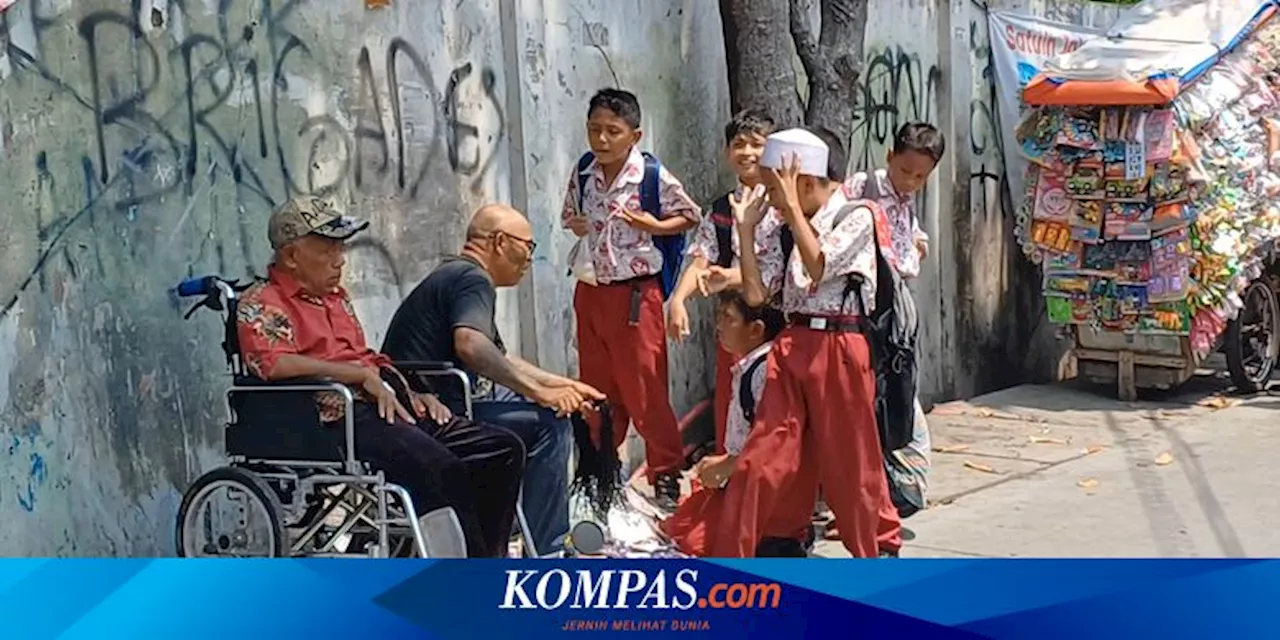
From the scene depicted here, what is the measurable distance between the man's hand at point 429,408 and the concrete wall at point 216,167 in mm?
897

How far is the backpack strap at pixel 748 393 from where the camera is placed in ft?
18.0

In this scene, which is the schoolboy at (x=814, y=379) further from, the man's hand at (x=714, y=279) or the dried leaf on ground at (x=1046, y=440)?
the dried leaf on ground at (x=1046, y=440)

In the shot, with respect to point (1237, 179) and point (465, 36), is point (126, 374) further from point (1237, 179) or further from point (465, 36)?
point (1237, 179)

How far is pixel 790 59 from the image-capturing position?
737 centimetres

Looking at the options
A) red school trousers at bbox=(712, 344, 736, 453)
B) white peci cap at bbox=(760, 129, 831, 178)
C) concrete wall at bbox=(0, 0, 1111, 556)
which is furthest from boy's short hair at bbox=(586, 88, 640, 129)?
white peci cap at bbox=(760, 129, 831, 178)

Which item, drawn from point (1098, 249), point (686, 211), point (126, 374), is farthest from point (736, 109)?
point (126, 374)

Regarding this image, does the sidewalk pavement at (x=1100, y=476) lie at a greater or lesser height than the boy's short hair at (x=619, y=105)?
lesser

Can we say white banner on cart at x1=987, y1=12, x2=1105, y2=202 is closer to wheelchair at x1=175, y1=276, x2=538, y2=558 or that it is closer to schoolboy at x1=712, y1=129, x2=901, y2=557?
schoolboy at x1=712, y1=129, x2=901, y2=557

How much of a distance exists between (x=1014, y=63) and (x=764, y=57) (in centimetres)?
323

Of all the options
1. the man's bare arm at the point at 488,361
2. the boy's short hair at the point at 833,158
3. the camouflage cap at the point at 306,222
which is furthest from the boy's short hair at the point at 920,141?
the camouflage cap at the point at 306,222

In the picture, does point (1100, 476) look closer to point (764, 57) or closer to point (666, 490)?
point (666, 490)

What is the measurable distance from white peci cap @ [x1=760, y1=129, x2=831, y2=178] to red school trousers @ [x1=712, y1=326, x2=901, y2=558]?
519 mm

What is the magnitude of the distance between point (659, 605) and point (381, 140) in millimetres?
3455

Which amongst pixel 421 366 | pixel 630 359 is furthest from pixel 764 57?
pixel 421 366
